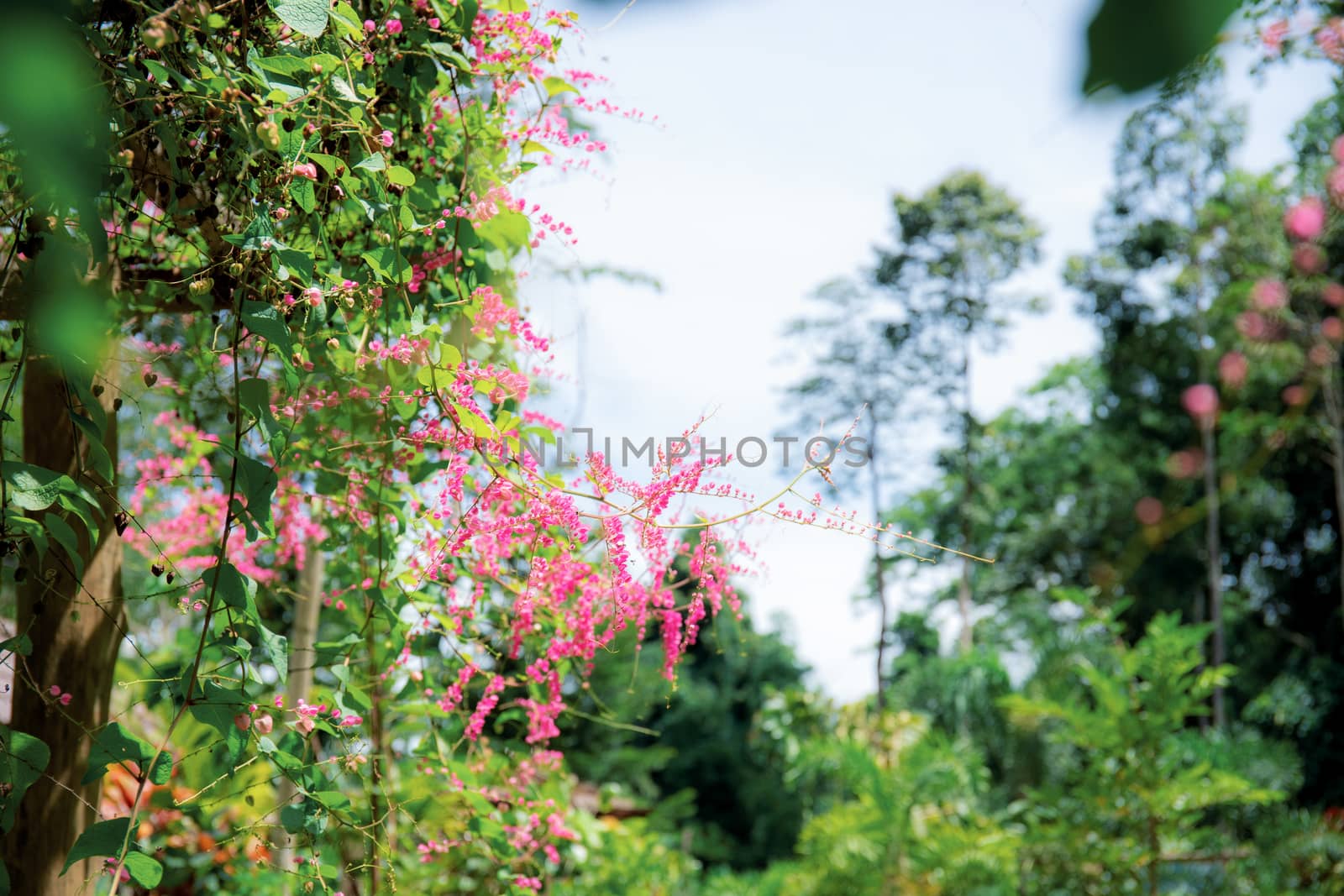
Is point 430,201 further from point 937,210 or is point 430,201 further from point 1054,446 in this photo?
point 1054,446

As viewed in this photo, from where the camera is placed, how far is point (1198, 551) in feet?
39.9

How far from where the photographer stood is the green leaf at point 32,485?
3.19ft

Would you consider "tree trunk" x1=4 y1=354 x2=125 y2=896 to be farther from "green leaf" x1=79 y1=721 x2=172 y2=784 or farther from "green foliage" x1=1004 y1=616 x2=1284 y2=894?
"green foliage" x1=1004 y1=616 x2=1284 y2=894

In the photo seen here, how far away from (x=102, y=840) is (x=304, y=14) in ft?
2.54

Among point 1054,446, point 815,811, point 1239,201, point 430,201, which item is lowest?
point 815,811

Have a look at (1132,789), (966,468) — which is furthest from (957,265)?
(1132,789)

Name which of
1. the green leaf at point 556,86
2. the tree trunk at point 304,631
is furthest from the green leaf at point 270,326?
the tree trunk at point 304,631

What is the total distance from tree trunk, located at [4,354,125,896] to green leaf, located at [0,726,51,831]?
0.25 m

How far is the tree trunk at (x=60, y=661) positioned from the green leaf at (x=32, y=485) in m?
0.28

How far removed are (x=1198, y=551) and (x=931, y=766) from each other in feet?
27.2

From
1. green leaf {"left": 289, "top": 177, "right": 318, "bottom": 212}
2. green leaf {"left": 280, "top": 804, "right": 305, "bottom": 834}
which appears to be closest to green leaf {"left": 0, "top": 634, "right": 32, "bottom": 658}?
green leaf {"left": 280, "top": 804, "right": 305, "bottom": 834}

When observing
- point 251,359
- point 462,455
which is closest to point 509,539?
point 462,455

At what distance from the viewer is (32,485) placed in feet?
3.25

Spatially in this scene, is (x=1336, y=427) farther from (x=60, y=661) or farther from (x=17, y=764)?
(x=17, y=764)
